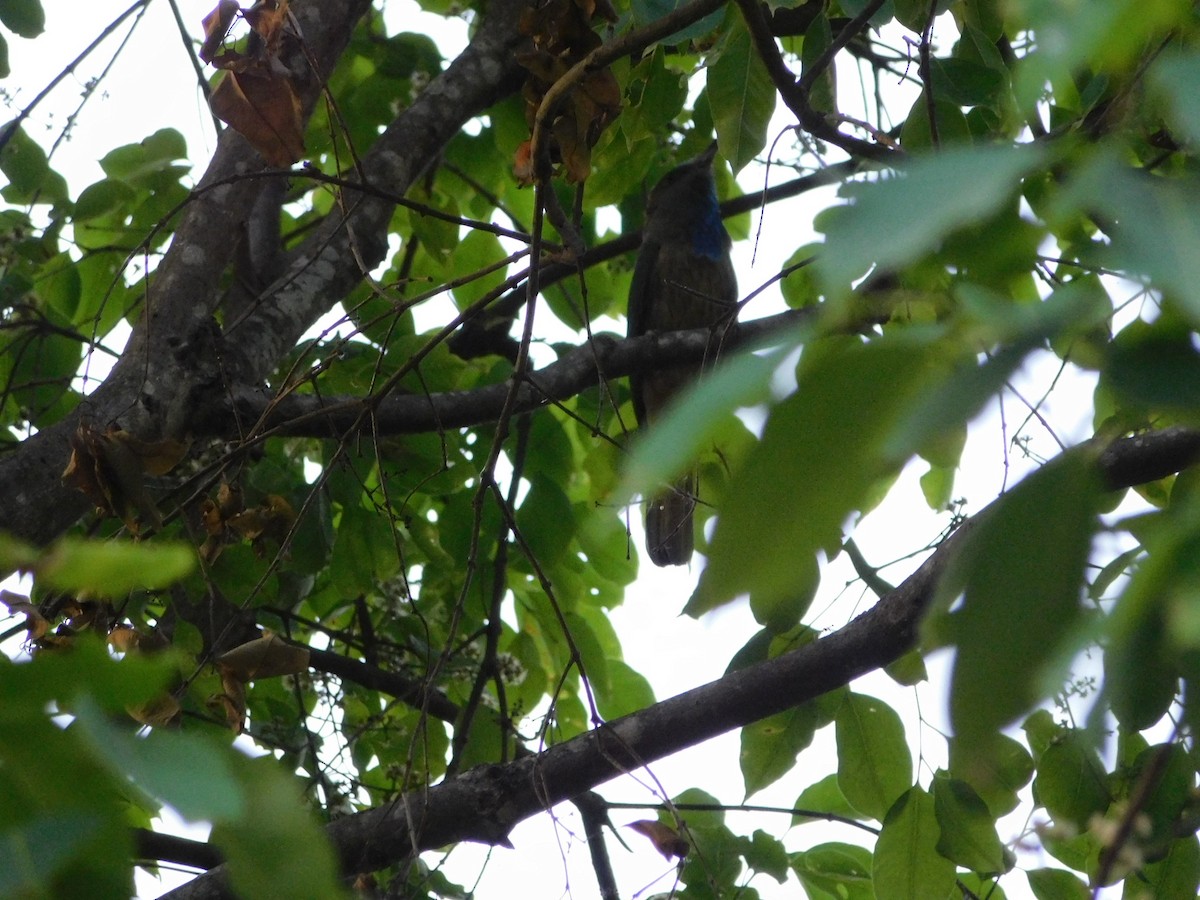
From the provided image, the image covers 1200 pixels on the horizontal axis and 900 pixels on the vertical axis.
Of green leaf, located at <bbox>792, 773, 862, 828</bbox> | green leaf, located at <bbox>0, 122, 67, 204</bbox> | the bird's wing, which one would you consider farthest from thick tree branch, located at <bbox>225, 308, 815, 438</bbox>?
the bird's wing

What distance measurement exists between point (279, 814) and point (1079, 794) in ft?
5.71

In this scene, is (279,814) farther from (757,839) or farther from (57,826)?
(757,839)

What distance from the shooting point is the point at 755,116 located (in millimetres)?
2080

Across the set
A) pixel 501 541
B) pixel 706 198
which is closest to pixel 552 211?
pixel 501 541

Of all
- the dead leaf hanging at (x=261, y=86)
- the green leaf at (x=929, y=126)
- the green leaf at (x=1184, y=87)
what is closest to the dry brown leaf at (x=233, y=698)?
the dead leaf hanging at (x=261, y=86)

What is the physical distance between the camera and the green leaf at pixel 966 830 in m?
1.93

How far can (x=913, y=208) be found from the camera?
0.47 m

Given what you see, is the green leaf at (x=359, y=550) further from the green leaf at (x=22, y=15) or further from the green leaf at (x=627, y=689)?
the green leaf at (x=22, y=15)

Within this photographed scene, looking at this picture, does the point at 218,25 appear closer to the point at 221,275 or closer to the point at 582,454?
the point at 221,275

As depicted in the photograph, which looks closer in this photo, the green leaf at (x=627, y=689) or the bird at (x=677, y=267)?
the green leaf at (x=627, y=689)

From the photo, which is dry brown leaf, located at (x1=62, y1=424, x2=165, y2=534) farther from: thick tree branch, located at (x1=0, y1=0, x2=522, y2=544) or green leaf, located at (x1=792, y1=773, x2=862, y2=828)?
green leaf, located at (x1=792, y1=773, x2=862, y2=828)

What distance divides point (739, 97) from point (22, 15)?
1576 millimetres

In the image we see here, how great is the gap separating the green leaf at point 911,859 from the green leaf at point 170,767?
169 centimetres

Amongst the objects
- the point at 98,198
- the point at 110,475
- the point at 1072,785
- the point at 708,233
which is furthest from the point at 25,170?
the point at 708,233
